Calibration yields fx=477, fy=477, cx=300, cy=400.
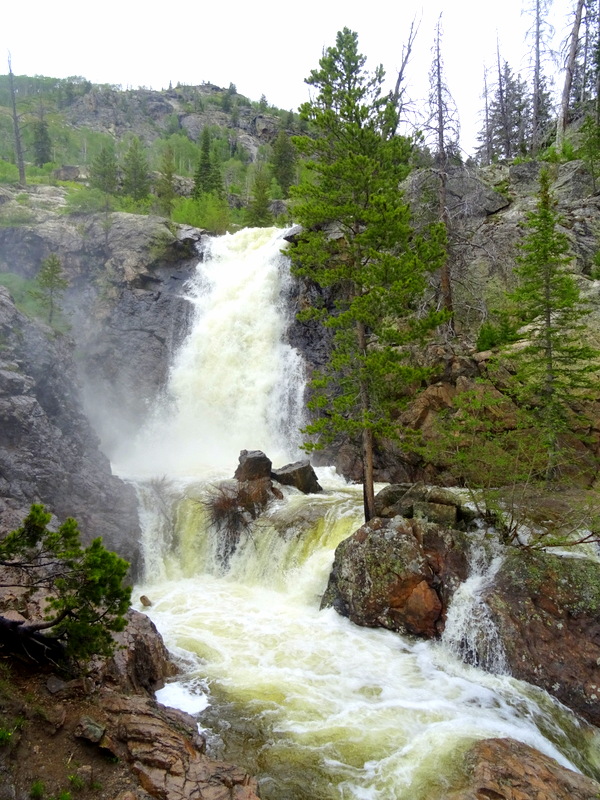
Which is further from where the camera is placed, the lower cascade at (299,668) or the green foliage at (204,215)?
the green foliage at (204,215)

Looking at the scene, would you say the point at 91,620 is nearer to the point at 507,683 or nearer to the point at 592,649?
the point at 507,683

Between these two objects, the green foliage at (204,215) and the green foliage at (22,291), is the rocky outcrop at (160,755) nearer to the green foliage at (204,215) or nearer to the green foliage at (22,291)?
the green foliage at (22,291)

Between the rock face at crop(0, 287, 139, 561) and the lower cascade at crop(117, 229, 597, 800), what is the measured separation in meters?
1.11

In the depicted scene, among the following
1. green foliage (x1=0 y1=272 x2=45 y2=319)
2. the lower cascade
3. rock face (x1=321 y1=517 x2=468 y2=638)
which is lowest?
the lower cascade

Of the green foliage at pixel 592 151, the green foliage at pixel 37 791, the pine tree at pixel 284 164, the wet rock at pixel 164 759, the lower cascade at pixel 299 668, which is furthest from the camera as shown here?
the pine tree at pixel 284 164

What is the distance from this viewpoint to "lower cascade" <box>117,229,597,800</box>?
6.93 metres

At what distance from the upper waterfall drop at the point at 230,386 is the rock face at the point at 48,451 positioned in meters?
4.13

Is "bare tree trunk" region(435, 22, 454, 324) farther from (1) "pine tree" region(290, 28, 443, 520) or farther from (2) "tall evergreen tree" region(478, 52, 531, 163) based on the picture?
(2) "tall evergreen tree" region(478, 52, 531, 163)

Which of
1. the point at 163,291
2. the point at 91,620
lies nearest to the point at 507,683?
the point at 91,620

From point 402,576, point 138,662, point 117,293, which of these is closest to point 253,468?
point 402,576

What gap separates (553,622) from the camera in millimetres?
9273

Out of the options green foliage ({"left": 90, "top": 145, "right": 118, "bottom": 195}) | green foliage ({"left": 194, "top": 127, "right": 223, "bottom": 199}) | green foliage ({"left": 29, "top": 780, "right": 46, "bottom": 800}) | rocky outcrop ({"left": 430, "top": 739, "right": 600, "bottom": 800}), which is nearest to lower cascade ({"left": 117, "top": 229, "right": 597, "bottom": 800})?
rocky outcrop ({"left": 430, "top": 739, "right": 600, "bottom": 800})

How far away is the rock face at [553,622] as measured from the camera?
856 cm

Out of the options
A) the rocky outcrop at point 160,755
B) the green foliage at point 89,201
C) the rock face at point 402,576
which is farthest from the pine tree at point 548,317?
the green foliage at point 89,201
